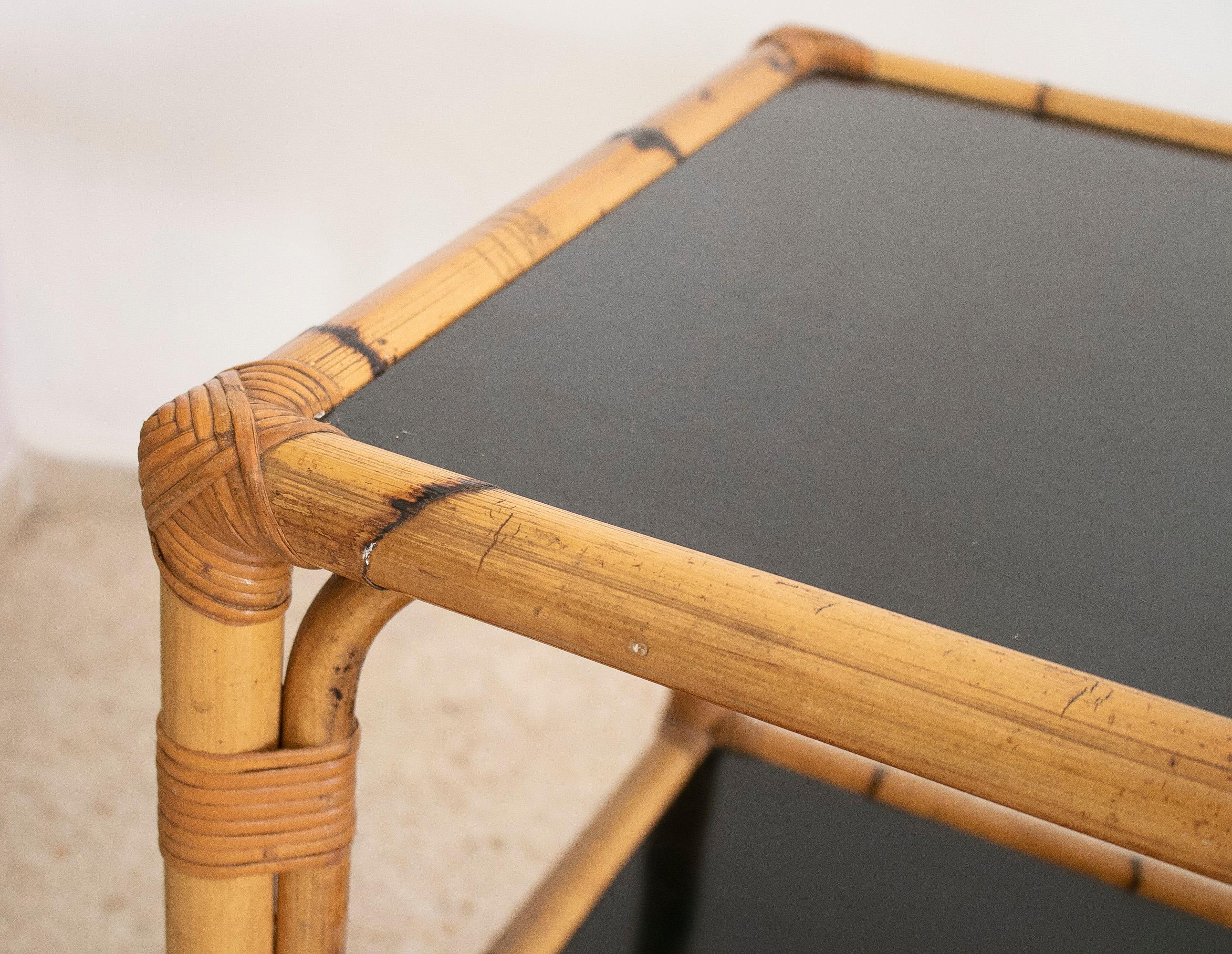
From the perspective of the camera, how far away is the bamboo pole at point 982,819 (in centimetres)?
83

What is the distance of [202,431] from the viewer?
0.40 metres

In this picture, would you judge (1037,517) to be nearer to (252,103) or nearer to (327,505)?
(327,505)

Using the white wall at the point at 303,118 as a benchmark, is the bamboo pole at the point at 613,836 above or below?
below

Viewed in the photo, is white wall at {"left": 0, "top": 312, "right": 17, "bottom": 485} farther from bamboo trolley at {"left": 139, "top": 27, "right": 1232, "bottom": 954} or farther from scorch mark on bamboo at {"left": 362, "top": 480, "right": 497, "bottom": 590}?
scorch mark on bamboo at {"left": 362, "top": 480, "right": 497, "bottom": 590}

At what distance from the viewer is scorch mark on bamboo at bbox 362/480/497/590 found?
0.38m

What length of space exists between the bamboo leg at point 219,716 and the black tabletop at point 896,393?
0.28 ft

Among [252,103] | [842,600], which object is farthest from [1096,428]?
[252,103]

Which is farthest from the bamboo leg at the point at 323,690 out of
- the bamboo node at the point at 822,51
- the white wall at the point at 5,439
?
the white wall at the point at 5,439

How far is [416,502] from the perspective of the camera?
1.25 ft

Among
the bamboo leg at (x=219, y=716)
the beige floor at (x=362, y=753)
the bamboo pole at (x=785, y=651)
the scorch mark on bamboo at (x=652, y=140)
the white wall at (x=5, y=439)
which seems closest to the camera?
the bamboo pole at (x=785, y=651)

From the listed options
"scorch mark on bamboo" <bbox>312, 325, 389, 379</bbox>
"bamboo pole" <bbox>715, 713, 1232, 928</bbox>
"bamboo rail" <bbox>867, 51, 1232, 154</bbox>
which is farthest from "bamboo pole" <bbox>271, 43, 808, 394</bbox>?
"bamboo pole" <bbox>715, 713, 1232, 928</bbox>

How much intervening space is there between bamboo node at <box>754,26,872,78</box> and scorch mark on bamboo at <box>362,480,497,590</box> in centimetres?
55

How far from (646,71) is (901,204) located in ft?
2.03

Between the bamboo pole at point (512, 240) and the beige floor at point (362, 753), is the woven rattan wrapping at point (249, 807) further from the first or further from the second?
the beige floor at point (362, 753)
